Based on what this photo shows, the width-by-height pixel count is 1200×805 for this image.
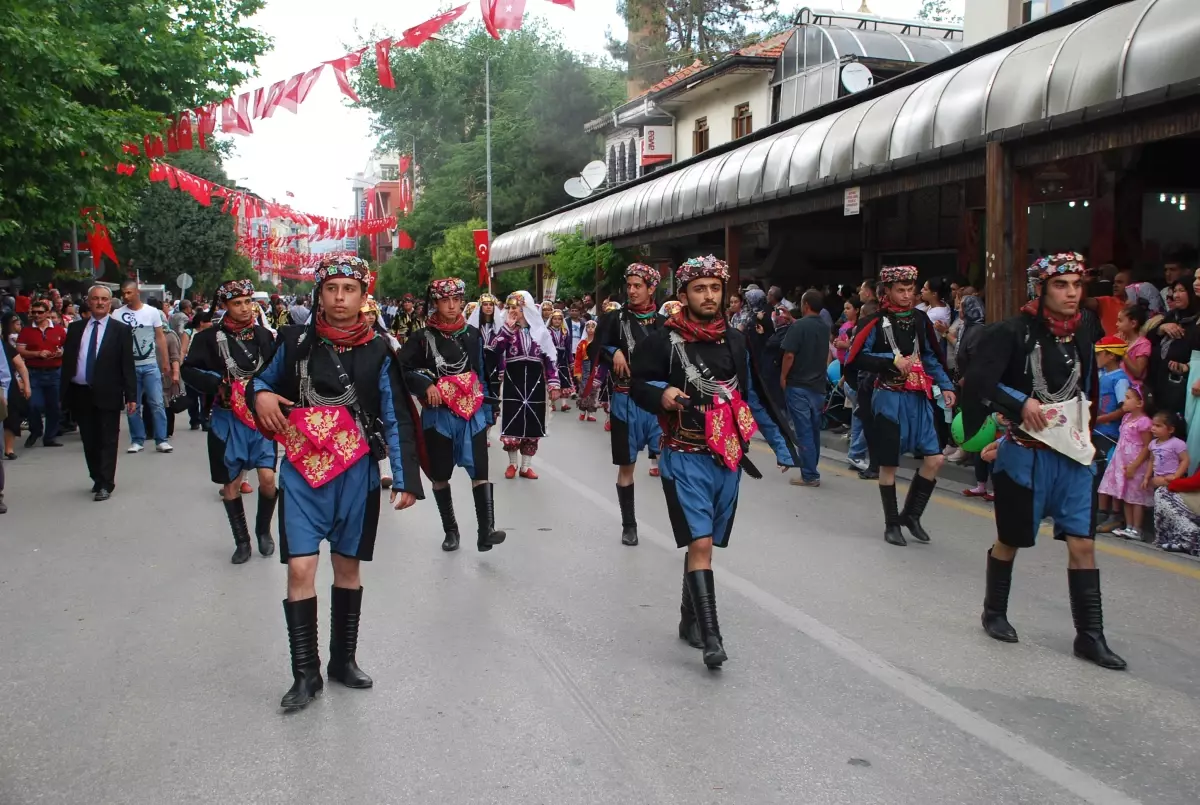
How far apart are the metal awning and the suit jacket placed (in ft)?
29.9

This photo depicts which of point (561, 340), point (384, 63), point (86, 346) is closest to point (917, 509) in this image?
point (86, 346)

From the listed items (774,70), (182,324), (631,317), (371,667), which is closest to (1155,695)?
(371,667)

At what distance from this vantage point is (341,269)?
16.3 ft

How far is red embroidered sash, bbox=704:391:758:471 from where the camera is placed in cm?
545

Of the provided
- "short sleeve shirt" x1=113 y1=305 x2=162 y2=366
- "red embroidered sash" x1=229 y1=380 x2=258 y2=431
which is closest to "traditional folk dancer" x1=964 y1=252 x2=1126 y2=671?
"red embroidered sash" x1=229 y1=380 x2=258 y2=431

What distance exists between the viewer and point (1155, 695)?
4988 mm

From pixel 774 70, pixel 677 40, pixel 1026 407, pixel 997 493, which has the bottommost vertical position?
pixel 997 493

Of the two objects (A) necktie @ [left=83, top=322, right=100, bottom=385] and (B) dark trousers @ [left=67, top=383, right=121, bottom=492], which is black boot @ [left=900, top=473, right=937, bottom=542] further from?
(A) necktie @ [left=83, top=322, right=100, bottom=385]

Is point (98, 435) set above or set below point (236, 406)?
below

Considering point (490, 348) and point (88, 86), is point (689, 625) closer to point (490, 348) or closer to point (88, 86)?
point (490, 348)

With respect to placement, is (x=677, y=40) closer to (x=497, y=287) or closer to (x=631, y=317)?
(x=497, y=287)

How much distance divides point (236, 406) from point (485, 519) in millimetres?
1876

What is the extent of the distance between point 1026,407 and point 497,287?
37.9 meters

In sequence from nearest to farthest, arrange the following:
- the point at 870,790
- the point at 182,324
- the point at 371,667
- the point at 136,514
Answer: the point at 870,790 → the point at 371,667 → the point at 136,514 → the point at 182,324
